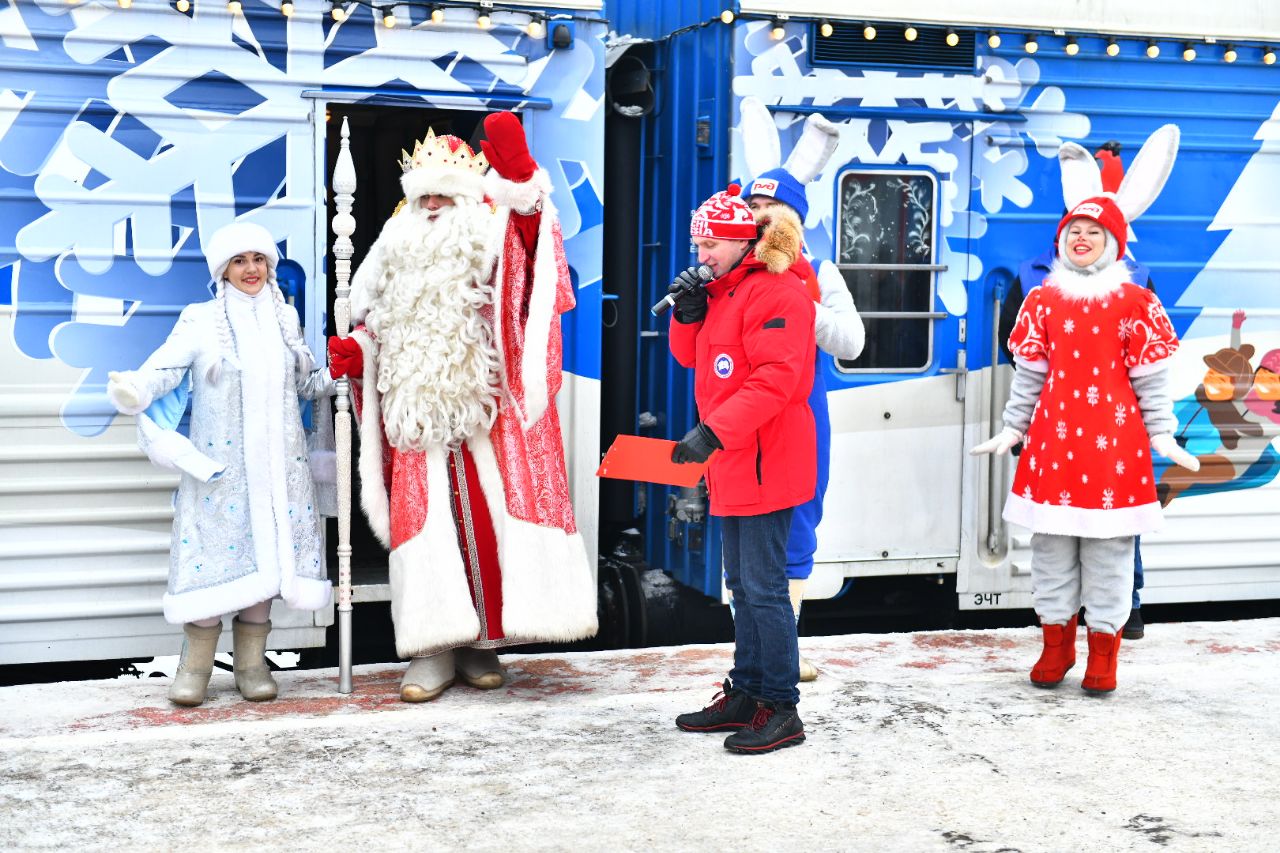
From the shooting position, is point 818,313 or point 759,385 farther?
point 818,313

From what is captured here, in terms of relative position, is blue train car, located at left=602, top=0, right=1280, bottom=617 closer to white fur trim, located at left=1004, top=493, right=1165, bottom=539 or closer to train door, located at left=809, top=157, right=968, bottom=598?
train door, located at left=809, top=157, right=968, bottom=598

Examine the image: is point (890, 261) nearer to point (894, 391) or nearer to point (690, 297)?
point (894, 391)

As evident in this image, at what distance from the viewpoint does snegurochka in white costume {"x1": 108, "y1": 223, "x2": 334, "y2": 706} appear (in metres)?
4.59

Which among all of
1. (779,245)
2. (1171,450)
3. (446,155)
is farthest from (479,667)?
(1171,450)

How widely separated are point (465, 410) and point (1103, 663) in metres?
2.21

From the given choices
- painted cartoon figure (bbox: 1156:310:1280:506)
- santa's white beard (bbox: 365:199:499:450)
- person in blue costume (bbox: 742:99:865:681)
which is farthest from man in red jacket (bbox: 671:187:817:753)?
painted cartoon figure (bbox: 1156:310:1280:506)

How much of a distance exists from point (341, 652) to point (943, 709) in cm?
191

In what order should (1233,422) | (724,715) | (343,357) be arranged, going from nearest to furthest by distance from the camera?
(724,715), (343,357), (1233,422)

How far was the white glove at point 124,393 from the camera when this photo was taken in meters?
4.36

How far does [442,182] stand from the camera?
4711 mm

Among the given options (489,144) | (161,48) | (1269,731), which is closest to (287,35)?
(161,48)

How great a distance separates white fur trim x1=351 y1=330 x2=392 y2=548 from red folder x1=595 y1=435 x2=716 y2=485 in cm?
90

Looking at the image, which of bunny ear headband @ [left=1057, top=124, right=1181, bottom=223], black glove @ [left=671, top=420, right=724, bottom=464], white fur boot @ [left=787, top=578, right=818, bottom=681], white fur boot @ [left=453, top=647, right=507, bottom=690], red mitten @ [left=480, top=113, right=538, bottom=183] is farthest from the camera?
bunny ear headband @ [left=1057, top=124, right=1181, bottom=223]

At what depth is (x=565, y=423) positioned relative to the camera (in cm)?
538
